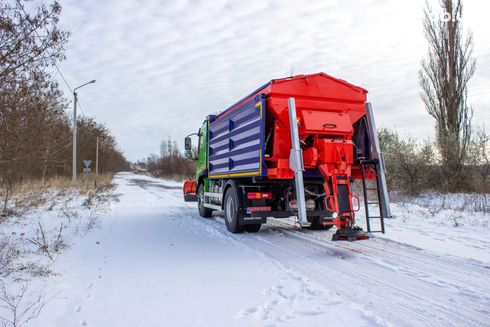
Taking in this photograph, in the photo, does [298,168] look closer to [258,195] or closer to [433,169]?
[258,195]

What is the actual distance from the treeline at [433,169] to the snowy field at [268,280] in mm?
8494

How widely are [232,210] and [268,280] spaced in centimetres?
390

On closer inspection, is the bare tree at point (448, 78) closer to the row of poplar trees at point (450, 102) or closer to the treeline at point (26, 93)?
the row of poplar trees at point (450, 102)

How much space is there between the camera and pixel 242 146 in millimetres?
8156

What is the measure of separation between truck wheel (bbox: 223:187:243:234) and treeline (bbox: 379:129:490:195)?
35.8ft

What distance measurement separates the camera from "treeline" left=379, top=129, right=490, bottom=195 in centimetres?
1538

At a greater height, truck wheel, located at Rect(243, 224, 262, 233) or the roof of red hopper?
the roof of red hopper

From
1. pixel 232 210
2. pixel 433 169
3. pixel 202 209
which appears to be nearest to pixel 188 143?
pixel 202 209

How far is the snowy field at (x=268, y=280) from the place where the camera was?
3.57 metres

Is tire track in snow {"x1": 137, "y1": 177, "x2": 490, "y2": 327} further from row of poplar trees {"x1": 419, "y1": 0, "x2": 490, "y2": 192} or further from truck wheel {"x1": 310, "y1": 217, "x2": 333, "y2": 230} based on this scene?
row of poplar trees {"x1": 419, "y1": 0, "x2": 490, "y2": 192}

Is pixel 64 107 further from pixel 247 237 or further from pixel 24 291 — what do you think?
pixel 24 291

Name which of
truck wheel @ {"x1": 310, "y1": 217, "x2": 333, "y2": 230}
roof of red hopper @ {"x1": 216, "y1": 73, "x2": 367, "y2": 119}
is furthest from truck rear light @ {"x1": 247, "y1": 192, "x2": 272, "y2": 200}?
roof of red hopper @ {"x1": 216, "y1": 73, "x2": 367, "y2": 119}

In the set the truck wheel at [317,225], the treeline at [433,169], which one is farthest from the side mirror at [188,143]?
the treeline at [433,169]

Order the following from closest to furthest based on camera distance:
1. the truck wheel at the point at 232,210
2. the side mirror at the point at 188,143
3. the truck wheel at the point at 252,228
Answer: the truck wheel at the point at 232,210 → the truck wheel at the point at 252,228 → the side mirror at the point at 188,143
